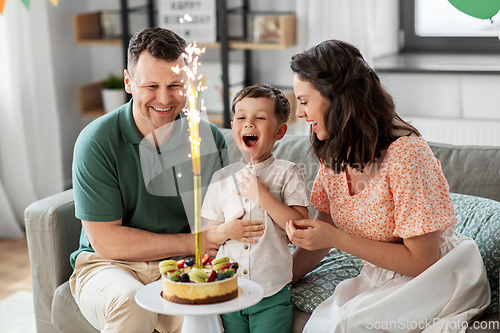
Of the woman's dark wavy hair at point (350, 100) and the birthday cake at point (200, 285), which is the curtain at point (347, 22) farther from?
the birthday cake at point (200, 285)

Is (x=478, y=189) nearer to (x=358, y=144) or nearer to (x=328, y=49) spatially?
(x=358, y=144)

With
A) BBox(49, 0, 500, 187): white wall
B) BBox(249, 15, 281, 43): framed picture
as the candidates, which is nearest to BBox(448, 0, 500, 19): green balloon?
BBox(49, 0, 500, 187): white wall

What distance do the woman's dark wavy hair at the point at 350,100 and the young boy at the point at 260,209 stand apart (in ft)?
0.44

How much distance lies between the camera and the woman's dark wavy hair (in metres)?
1.40

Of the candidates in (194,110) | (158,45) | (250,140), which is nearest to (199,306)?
(194,110)

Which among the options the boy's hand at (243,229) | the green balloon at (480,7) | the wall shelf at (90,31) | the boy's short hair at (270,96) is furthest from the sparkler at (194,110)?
the wall shelf at (90,31)

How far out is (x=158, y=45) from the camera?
1.61 m

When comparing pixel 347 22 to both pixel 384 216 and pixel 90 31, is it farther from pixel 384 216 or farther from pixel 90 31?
pixel 384 216

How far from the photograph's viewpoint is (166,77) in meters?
1.61

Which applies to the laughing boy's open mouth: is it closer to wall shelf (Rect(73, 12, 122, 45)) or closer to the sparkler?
the sparkler

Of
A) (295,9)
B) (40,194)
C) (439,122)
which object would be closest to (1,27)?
(40,194)

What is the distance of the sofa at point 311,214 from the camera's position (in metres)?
1.66

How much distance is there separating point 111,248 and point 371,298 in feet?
2.52

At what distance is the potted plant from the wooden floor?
1.03 metres
